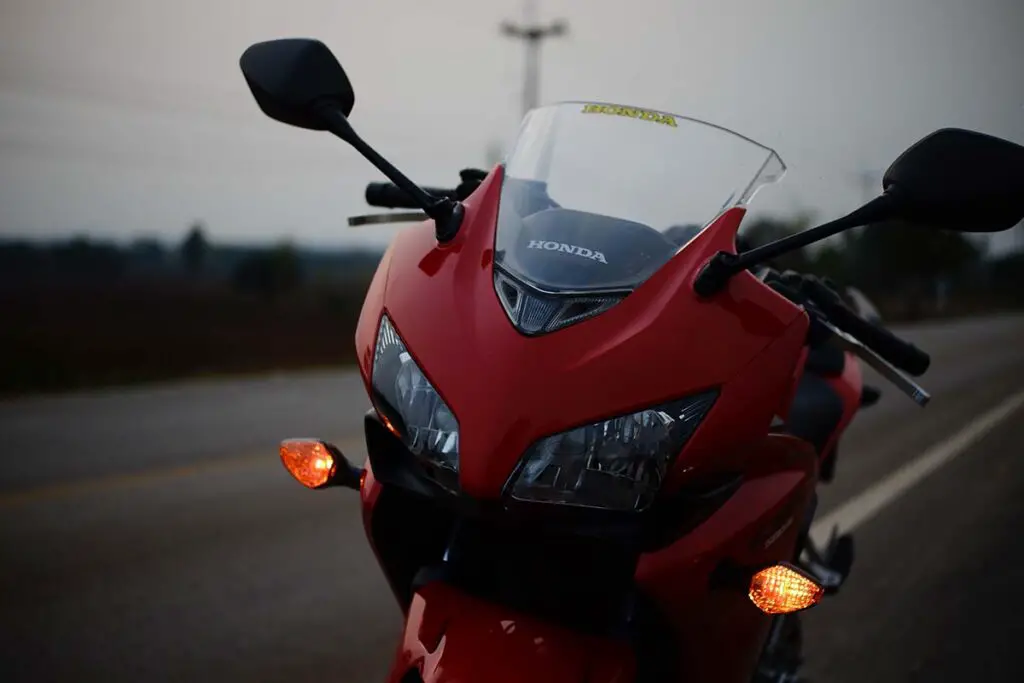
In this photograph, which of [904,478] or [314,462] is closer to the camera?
[314,462]

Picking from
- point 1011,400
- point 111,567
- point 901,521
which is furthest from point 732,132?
point 1011,400

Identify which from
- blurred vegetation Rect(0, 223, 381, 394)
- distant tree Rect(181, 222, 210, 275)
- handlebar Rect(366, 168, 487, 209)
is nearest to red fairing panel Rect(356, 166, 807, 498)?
handlebar Rect(366, 168, 487, 209)

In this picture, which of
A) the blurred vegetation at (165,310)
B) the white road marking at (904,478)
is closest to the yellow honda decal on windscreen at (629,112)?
the white road marking at (904,478)

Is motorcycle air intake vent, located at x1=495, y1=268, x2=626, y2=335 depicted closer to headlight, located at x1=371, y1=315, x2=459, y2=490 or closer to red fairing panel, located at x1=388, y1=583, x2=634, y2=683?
headlight, located at x1=371, y1=315, x2=459, y2=490

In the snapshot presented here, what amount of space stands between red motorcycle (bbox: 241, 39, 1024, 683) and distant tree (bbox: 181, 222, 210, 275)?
18975 millimetres

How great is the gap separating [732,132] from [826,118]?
2.27 ft

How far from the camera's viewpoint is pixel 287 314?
2636cm

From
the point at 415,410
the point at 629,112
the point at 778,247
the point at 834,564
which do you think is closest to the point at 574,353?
the point at 415,410

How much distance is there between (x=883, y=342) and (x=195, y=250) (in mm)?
20365

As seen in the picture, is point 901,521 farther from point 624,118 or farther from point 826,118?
point 624,118

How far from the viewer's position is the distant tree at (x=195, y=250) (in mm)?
20281

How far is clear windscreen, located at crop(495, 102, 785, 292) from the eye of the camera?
2.12 meters

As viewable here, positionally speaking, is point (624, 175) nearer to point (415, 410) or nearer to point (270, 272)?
point (415, 410)

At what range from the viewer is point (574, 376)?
1713 mm
